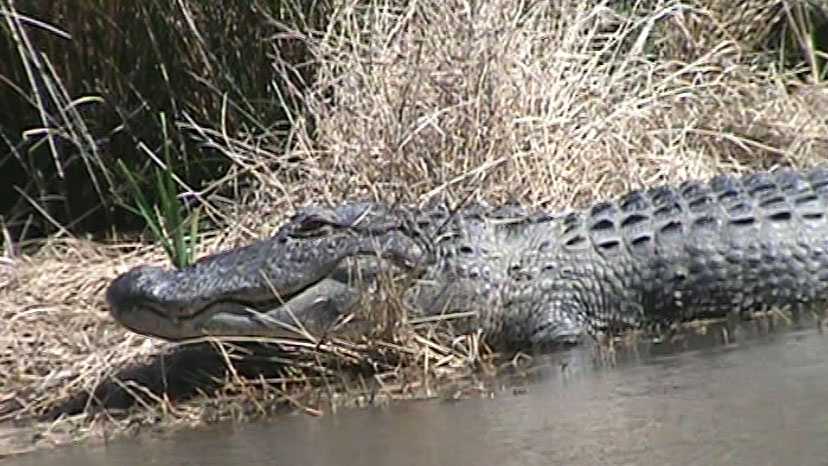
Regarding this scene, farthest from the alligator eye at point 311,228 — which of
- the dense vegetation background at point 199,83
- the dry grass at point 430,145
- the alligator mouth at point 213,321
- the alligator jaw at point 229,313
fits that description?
the dense vegetation background at point 199,83

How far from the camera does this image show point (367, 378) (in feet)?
16.3

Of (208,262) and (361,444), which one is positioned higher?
(208,262)

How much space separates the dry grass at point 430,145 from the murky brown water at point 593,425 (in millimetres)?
669

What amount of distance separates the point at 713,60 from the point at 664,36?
44 centimetres

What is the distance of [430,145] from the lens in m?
6.07

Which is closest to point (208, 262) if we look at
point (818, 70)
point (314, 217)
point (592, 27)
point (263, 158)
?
point (314, 217)

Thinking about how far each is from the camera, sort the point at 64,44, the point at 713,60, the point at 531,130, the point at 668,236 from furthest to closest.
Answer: the point at 713,60 < the point at 64,44 < the point at 531,130 < the point at 668,236

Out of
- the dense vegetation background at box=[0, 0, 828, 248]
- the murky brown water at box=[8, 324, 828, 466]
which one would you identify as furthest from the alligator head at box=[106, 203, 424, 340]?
the dense vegetation background at box=[0, 0, 828, 248]

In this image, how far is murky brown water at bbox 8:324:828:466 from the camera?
3379 mm

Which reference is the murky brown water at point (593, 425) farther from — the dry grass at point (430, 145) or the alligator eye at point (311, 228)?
the alligator eye at point (311, 228)

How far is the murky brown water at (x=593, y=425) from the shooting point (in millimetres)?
3379

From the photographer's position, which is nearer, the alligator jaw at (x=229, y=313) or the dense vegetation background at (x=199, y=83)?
the alligator jaw at (x=229, y=313)

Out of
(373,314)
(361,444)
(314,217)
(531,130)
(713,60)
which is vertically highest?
(713,60)

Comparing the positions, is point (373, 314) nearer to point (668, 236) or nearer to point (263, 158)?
point (668, 236)
